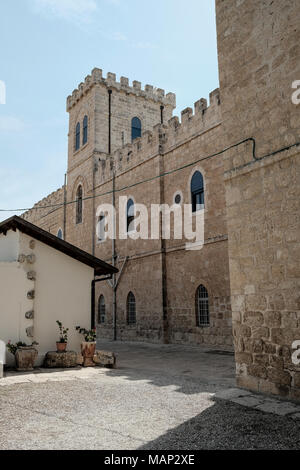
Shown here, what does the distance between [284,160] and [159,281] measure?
406 inches

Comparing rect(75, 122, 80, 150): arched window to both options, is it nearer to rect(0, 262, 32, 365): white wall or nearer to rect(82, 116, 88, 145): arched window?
rect(82, 116, 88, 145): arched window

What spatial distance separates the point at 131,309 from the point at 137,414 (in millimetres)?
12684

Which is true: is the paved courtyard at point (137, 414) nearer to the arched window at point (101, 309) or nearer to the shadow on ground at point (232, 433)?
the shadow on ground at point (232, 433)

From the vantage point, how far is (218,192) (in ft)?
44.0

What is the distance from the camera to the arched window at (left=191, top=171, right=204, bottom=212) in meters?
14.3

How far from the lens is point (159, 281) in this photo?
51.0 feet

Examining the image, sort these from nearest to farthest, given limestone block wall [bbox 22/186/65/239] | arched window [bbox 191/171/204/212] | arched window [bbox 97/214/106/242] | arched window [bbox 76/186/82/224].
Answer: arched window [bbox 191/171/204/212] → arched window [bbox 97/214/106/242] → arched window [bbox 76/186/82/224] → limestone block wall [bbox 22/186/65/239]

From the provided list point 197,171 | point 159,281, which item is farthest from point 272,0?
point 159,281

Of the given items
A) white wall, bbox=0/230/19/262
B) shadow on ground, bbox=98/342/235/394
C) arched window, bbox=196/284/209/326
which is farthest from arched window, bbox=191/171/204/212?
white wall, bbox=0/230/19/262

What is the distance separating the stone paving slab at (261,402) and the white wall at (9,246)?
6.03 metres

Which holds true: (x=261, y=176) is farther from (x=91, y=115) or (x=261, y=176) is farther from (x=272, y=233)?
(x=91, y=115)

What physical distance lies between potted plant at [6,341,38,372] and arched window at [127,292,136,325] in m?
8.56

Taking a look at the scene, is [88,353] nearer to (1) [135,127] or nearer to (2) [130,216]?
(2) [130,216]
